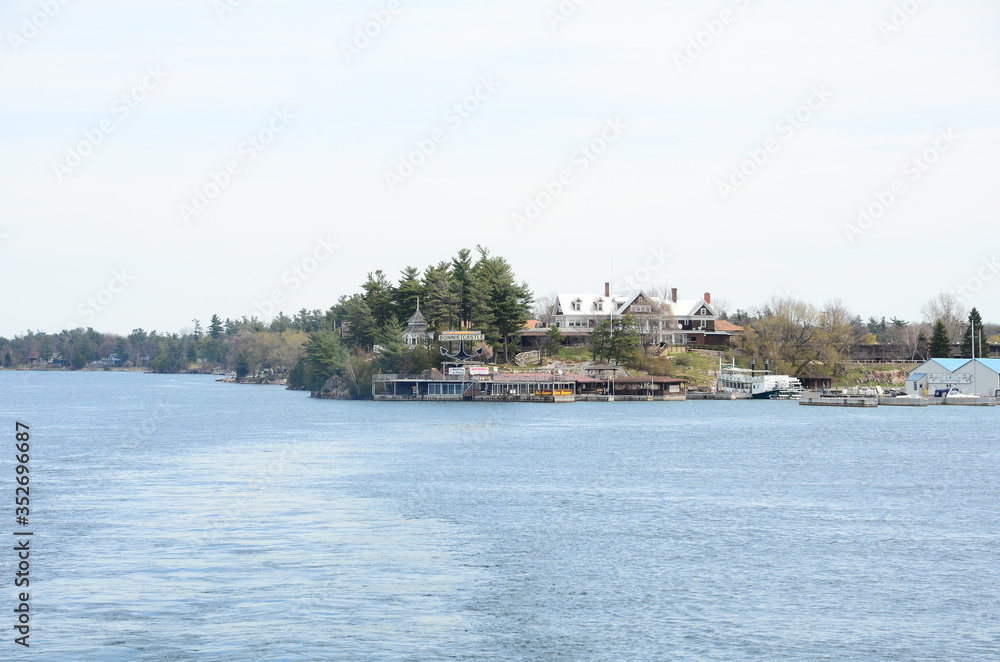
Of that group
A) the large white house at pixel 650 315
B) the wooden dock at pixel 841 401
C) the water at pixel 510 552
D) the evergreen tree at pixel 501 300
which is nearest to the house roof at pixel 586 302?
the large white house at pixel 650 315

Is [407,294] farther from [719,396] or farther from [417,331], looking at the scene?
[719,396]

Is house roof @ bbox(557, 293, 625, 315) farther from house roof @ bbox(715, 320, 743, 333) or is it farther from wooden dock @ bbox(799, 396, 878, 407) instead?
wooden dock @ bbox(799, 396, 878, 407)

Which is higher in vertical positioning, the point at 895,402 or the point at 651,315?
the point at 651,315

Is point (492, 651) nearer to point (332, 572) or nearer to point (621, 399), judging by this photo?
point (332, 572)

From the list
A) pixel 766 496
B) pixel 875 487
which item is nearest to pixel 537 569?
pixel 766 496

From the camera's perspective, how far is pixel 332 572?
34500mm

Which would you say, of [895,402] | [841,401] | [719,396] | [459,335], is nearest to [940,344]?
[895,402]

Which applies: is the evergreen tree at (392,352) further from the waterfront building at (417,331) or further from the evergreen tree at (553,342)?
the evergreen tree at (553,342)

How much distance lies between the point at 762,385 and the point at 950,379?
78.3 feet

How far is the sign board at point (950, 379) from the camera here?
131750mm

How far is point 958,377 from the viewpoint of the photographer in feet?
434

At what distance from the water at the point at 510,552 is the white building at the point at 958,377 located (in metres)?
59.2

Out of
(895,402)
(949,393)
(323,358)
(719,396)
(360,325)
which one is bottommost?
(895,402)

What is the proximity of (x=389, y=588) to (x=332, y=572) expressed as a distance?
8.90 ft
